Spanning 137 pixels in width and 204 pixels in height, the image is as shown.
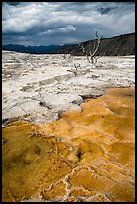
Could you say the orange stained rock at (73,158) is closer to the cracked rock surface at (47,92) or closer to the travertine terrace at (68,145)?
the travertine terrace at (68,145)

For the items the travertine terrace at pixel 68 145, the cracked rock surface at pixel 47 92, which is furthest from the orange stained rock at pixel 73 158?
the cracked rock surface at pixel 47 92

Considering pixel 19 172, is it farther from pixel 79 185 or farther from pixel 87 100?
pixel 87 100

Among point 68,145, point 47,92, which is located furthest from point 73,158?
point 47,92

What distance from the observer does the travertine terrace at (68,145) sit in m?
3.64

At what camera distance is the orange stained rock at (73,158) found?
11.8ft

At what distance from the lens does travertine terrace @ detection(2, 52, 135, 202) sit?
3.64 m

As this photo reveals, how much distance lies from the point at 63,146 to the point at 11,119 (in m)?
1.59

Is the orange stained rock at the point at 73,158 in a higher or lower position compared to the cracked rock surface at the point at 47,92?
lower

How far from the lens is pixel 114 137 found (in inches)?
205

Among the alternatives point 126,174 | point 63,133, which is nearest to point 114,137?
point 63,133

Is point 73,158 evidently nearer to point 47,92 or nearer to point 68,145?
point 68,145

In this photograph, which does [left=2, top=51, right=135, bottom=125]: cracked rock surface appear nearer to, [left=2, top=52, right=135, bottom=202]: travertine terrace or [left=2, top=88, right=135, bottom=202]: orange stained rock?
[left=2, top=52, right=135, bottom=202]: travertine terrace

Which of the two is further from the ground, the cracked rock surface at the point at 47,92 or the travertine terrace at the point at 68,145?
the cracked rock surface at the point at 47,92

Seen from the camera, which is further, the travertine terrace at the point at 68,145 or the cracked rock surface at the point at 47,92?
the cracked rock surface at the point at 47,92
